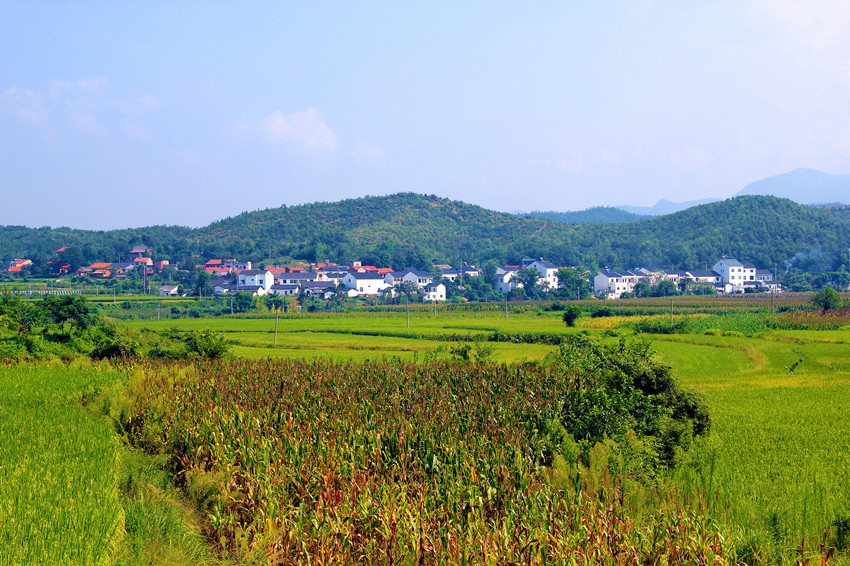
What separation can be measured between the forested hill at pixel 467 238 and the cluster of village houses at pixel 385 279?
932 cm

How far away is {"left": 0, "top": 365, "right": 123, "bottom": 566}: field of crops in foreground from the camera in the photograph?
5.60m

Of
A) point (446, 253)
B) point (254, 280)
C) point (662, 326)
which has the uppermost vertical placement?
point (446, 253)

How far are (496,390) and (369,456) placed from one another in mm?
4898

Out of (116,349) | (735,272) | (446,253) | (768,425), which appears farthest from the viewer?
(446,253)

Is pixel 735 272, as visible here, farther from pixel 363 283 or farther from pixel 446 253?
pixel 363 283

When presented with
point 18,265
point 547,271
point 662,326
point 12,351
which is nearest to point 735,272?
point 547,271

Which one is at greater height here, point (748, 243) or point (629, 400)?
point (748, 243)

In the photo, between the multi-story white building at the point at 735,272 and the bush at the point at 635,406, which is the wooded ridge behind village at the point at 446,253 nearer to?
the multi-story white building at the point at 735,272

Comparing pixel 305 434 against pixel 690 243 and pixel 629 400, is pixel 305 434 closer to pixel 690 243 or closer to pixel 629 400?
pixel 629 400

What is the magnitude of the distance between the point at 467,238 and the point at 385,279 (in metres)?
55.2

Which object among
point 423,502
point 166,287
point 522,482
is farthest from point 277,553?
point 166,287

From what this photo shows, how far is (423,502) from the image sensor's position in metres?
7.16

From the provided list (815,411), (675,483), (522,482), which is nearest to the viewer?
(522,482)

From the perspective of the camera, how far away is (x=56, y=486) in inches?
276
